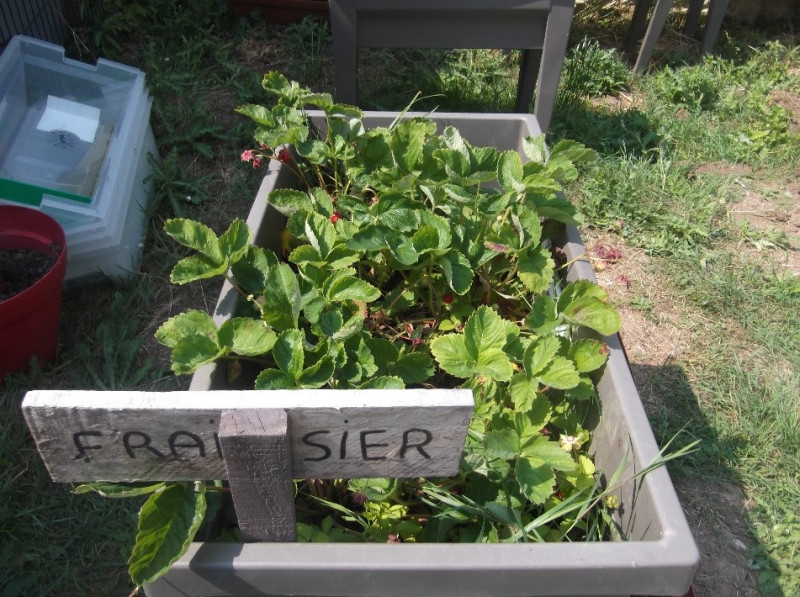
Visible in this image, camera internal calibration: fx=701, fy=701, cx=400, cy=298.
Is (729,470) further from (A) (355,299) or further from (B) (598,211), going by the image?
(A) (355,299)

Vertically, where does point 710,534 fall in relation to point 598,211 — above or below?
below

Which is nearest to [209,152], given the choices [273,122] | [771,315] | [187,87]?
[187,87]

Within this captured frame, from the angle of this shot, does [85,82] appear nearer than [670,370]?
No

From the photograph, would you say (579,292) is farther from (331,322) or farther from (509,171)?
(331,322)

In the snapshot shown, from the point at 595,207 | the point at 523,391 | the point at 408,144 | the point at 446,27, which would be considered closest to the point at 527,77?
the point at 446,27

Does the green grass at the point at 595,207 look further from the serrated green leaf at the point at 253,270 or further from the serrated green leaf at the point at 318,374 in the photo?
the serrated green leaf at the point at 318,374

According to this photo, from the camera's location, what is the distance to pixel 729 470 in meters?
2.00

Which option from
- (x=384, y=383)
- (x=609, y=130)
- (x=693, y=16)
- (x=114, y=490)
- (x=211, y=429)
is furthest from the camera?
(x=693, y=16)

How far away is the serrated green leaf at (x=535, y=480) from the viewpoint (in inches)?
42.3

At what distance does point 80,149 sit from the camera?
8.39ft

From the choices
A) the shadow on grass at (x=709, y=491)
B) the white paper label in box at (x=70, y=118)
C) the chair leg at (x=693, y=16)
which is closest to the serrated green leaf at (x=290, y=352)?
the shadow on grass at (x=709, y=491)

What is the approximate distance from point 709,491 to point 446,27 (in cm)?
181

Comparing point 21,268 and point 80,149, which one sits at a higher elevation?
point 80,149

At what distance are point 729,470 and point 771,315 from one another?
0.71 meters
